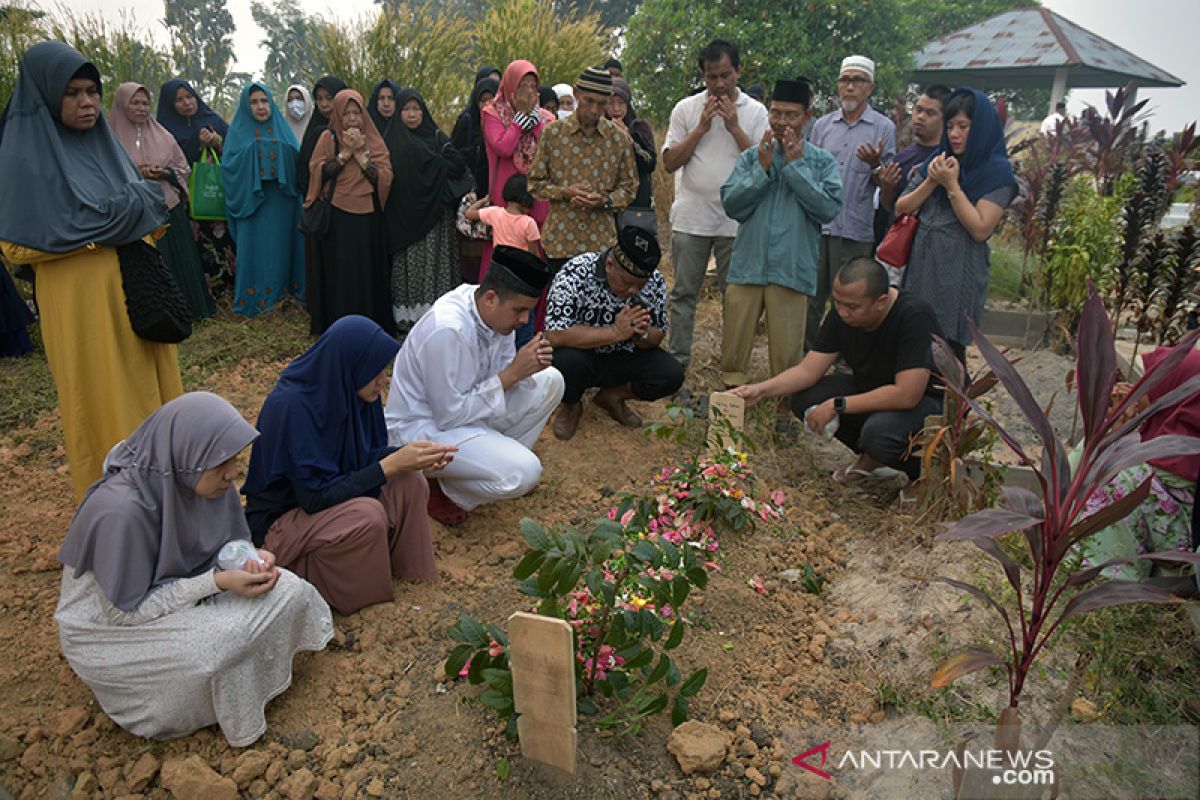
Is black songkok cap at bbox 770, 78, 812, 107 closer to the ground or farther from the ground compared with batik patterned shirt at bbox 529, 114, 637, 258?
farther from the ground

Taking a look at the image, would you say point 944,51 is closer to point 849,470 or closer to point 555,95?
point 555,95

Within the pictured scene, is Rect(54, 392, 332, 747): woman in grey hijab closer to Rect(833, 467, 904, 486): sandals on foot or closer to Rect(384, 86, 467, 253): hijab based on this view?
Rect(833, 467, 904, 486): sandals on foot

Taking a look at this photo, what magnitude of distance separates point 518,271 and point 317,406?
100 centimetres

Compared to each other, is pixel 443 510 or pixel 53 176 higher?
pixel 53 176

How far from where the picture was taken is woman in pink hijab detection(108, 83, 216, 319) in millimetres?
5391

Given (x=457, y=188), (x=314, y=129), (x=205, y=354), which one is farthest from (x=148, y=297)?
(x=314, y=129)

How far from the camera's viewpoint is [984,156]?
4270 mm

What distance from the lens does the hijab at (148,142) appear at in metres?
5.38

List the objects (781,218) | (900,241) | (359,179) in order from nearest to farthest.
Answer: (781,218) < (900,241) < (359,179)

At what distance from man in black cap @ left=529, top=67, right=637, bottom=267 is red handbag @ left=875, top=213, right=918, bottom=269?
144 centimetres

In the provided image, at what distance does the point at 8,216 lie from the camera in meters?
3.01

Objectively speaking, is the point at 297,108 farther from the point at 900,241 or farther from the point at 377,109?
the point at 900,241

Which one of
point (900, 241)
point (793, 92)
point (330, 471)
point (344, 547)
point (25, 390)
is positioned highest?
point (793, 92)

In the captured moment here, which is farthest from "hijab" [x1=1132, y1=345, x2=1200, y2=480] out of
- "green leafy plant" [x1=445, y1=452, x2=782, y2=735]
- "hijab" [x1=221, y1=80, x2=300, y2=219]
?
"hijab" [x1=221, y1=80, x2=300, y2=219]
